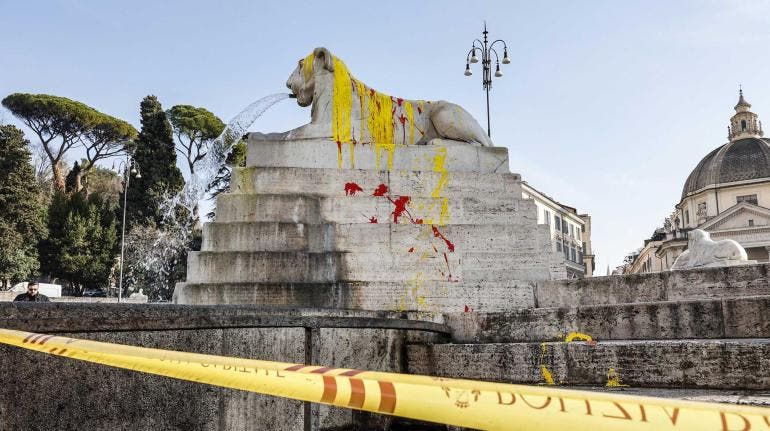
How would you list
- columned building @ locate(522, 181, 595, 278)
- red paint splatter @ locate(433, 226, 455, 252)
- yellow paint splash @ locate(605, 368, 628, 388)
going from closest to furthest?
yellow paint splash @ locate(605, 368, 628, 388)
red paint splatter @ locate(433, 226, 455, 252)
columned building @ locate(522, 181, 595, 278)

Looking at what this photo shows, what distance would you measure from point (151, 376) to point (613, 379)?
3.25 meters

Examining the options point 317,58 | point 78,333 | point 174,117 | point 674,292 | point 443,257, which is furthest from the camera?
point 174,117

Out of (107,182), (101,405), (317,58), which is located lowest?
(101,405)

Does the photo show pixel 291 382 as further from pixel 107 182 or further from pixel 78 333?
pixel 107 182

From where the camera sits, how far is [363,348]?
15.7ft

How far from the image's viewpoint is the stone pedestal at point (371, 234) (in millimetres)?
7094

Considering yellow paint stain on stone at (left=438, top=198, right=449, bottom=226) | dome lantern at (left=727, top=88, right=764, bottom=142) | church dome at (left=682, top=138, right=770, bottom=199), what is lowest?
yellow paint stain on stone at (left=438, top=198, right=449, bottom=226)

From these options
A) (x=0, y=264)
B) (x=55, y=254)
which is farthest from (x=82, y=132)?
(x=0, y=264)

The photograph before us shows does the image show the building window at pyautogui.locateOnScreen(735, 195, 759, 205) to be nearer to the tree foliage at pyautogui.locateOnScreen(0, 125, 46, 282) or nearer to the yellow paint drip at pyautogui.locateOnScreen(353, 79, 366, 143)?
the tree foliage at pyautogui.locateOnScreen(0, 125, 46, 282)

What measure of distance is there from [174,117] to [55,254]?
1449 centimetres

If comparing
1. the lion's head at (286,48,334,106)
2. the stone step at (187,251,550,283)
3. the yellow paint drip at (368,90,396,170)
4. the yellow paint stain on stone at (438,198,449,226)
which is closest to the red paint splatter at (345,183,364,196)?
the yellow paint drip at (368,90,396,170)

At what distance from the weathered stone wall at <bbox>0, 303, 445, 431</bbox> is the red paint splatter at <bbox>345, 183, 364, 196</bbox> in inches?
149

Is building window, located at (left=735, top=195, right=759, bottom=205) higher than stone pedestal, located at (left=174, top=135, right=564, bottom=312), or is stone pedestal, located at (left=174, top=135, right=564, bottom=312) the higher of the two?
building window, located at (left=735, top=195, right=759, bottom=205)

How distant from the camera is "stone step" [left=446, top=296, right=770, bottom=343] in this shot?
4887 mm
